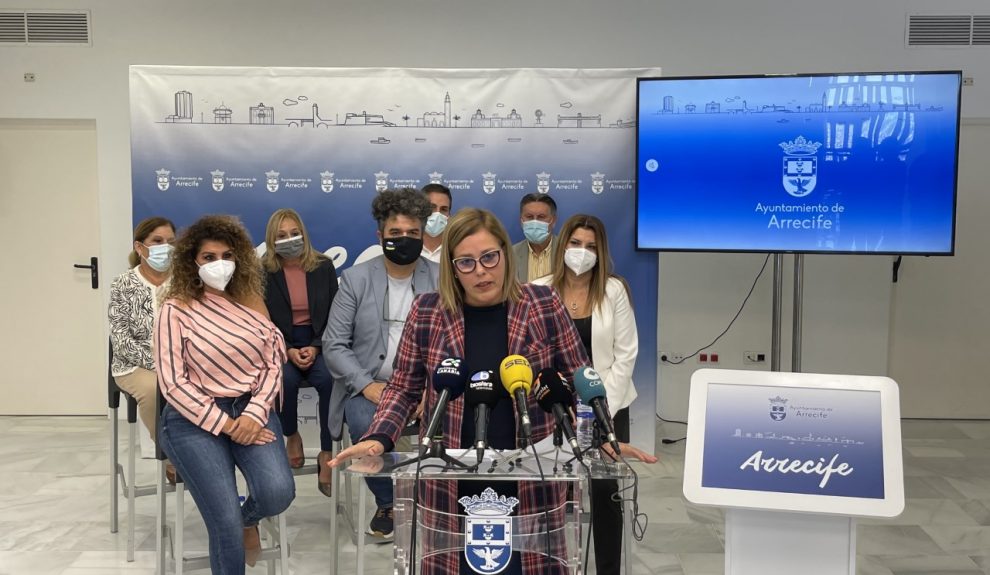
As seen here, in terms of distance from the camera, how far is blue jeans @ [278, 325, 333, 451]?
171 inches

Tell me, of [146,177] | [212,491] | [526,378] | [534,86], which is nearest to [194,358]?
[212,491]

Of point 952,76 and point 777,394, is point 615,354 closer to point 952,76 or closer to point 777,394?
point 777,394

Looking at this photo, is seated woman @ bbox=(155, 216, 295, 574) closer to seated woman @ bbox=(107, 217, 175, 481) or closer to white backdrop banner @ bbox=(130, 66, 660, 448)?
seated woman @ bbox=(107, 217, 175, 481)

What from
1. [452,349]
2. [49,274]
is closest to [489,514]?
[452,349]

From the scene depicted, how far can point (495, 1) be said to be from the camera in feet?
20.4

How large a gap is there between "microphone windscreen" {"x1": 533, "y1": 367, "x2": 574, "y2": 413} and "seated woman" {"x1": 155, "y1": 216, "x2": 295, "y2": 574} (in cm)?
134

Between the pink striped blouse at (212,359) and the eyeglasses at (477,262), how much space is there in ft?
3.93

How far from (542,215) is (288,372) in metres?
1.70

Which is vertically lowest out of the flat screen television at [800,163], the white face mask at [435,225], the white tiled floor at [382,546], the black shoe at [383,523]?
the white tiled floor at [382,546]

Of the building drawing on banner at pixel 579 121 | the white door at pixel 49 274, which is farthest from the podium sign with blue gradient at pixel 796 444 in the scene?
the white door at pixel 49 274

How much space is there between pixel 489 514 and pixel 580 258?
1.96m

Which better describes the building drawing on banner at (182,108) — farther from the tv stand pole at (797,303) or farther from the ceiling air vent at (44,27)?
the tv stand pole at (797,303)

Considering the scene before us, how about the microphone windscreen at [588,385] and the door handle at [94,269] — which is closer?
the microphone windscreen at [588,385]

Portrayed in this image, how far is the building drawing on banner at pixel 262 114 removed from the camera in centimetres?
522
